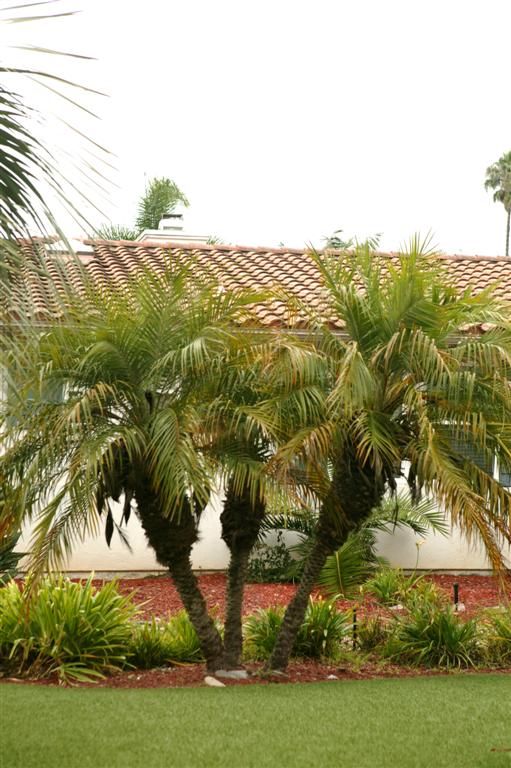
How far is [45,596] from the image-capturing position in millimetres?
10969

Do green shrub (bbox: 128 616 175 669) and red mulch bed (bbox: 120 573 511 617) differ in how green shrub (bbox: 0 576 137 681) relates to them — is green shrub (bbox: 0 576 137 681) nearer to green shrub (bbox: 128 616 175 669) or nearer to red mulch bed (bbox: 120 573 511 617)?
green shrub (bbox: 128 616 175 669)

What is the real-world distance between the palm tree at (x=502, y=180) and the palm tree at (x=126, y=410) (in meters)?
52.6

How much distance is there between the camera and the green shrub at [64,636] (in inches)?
416

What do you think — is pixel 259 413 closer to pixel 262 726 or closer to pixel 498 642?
pixel 262 726

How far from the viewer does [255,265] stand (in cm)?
1919

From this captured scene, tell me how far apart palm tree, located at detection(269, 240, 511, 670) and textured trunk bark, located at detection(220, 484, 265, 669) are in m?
0.42

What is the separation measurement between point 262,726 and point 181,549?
99.1 inches

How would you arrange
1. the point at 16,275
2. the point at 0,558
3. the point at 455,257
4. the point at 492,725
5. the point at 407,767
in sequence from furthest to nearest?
the point at 455,257 → the point at 0,558 → the point at 492,725 → the point at 407,767 → the point at 16,275

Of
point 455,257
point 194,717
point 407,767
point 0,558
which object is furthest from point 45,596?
point 455,257

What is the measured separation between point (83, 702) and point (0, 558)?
409 cm

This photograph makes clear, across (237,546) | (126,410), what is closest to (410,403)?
(237,546)

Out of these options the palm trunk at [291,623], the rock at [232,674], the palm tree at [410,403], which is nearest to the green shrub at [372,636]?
the palm trunk at [291,623]

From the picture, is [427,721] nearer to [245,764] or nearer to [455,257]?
[245,764]

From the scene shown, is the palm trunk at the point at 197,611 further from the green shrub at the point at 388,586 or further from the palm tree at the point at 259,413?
the green shrub at the point at 388,586
